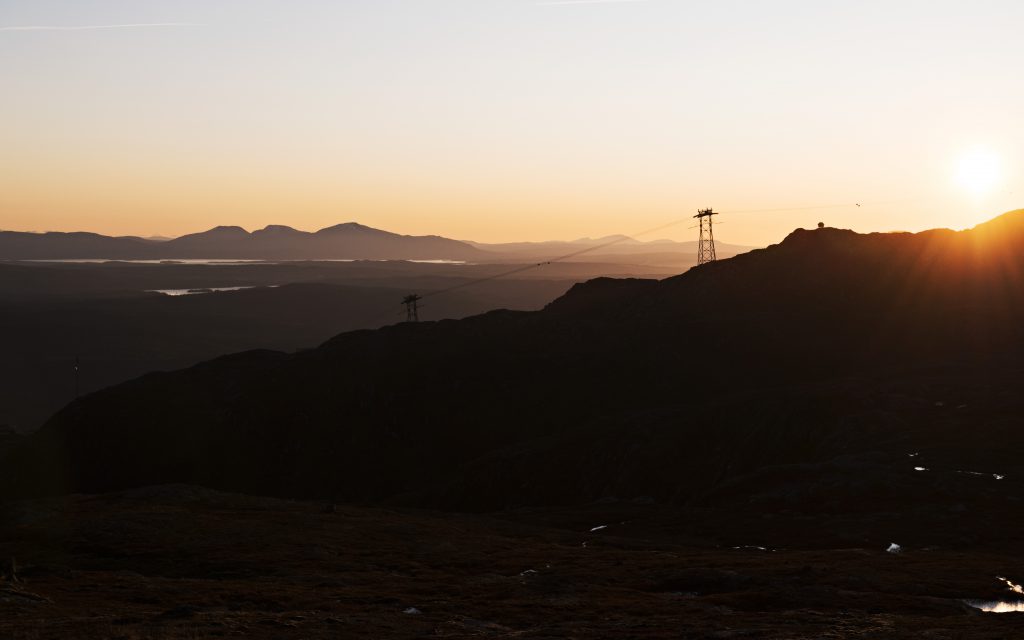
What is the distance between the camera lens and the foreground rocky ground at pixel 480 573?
65.6m

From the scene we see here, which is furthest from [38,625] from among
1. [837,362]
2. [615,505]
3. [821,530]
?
[837,362]

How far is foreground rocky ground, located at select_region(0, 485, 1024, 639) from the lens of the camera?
215 ft

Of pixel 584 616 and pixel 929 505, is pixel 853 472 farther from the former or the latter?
pixel 584 616

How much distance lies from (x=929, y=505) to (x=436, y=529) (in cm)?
5508

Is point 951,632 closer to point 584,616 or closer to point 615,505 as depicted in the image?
point 584,616

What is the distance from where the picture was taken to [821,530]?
383 feet

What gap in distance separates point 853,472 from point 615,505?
31482 mm

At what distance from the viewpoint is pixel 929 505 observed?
120m

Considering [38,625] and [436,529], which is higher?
[38,625]

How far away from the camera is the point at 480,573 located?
92125mm

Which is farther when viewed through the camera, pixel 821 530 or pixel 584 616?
pixel 821 530

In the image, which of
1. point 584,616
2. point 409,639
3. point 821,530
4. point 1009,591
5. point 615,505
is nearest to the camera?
point 409,639

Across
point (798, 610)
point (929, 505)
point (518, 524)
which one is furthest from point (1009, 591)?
point (518, 524)

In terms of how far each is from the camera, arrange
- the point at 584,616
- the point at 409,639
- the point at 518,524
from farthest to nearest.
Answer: the point at 518,524 → the point at 584,616 → the point at 409,639
